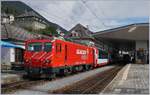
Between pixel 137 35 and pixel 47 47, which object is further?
pixel 137 35

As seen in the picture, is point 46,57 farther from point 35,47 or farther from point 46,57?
point 35,47

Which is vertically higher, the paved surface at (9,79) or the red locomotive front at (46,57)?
the red locomotive front at (46,57)

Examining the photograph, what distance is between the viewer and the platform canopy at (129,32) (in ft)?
173

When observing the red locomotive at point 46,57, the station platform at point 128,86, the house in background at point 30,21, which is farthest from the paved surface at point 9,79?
the house in background at point 30,21

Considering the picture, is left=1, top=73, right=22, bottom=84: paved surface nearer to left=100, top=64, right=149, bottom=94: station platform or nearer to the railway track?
the railway track

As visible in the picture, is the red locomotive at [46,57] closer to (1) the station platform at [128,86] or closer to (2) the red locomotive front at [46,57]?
(2) the red locomotive front at [46,57]

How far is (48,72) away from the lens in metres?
22.2

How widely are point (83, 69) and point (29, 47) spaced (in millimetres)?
11397

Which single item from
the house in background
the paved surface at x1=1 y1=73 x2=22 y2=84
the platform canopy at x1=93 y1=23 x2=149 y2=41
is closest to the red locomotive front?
the paved surface at x1=1 y1=73 x2=22 y2=84

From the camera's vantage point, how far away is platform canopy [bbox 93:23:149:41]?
52644 millimetres

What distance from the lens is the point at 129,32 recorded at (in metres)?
56.5

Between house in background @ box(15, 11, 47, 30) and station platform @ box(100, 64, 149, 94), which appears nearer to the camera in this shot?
station platform @ box(100, 64, 149, 94)

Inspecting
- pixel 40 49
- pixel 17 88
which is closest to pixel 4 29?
pixel 40 49

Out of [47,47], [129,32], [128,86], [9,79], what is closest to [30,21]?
[129,32]
